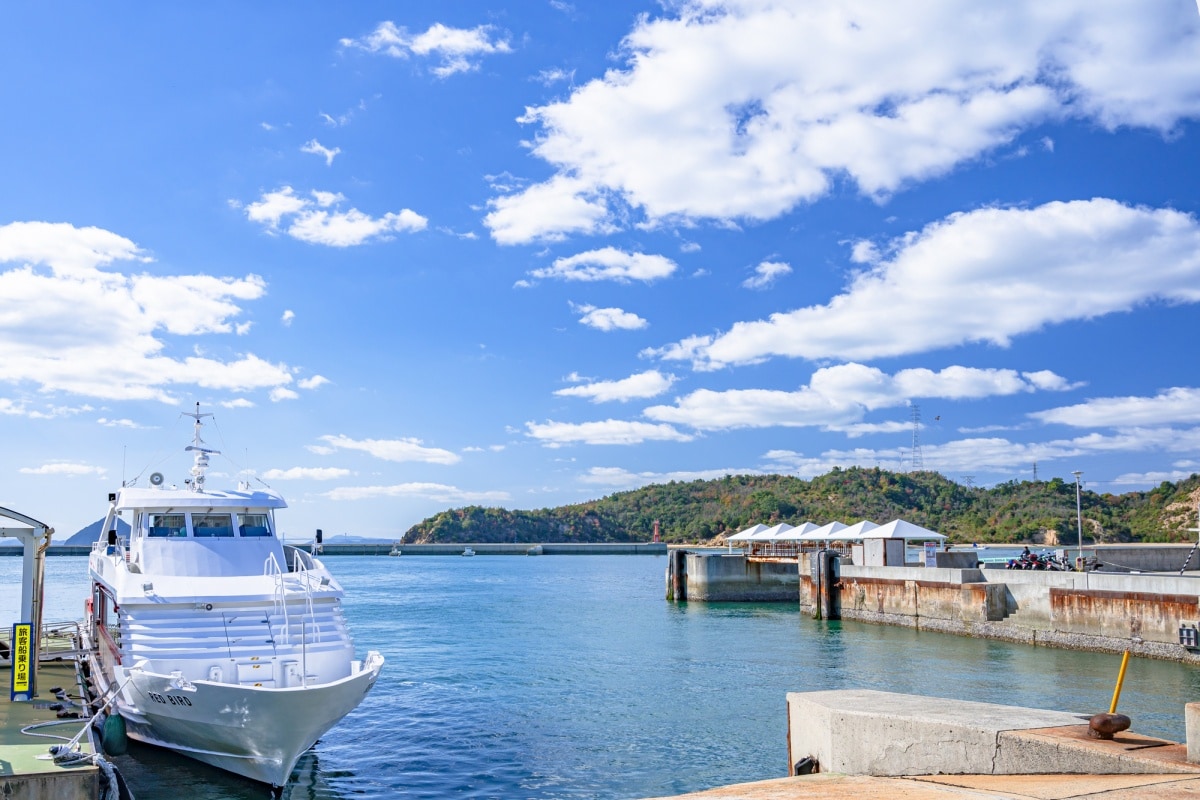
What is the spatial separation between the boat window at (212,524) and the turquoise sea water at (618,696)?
198 inches

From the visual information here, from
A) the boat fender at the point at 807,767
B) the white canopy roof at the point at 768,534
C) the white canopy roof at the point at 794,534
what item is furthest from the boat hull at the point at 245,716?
the white canopy roof at the point at 768,534

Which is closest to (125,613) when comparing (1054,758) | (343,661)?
(343,661)

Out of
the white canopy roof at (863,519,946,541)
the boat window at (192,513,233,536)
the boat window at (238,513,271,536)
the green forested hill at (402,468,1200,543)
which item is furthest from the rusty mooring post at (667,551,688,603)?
the green forested hill at (402,468,1200,543)

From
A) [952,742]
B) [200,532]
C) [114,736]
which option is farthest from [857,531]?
[952,742]

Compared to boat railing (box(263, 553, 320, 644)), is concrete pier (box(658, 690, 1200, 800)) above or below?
below

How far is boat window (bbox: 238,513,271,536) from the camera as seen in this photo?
2288 centimetres

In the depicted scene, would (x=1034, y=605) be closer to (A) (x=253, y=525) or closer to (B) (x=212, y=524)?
(A) (x=253, y=525)

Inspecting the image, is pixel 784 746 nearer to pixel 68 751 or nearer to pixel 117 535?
pixel 68 751

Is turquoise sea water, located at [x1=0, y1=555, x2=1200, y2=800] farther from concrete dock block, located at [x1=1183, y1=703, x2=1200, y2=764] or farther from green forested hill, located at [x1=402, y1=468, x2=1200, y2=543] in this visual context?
green forested hill, located at [x1=402, y1=468, x2=1200, y2=543]

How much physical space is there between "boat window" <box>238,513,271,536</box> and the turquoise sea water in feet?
17.1

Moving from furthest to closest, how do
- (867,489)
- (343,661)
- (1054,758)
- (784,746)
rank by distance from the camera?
(867,489) < (784,746) < (343,661) < (1054,758)

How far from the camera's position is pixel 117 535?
24.1 m

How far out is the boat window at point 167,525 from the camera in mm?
22219

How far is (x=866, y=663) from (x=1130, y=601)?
907 cm
